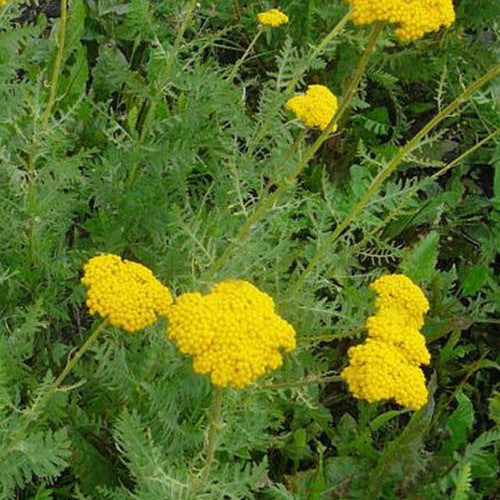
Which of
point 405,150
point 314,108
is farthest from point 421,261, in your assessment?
point 405,150

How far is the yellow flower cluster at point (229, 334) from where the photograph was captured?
1476mm

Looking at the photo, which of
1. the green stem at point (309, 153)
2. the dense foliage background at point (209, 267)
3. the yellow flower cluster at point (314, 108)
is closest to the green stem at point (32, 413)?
the dense foliage background at point (209, 267)

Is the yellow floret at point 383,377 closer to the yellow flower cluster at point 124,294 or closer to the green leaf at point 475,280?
the yellow flower cluster at point 124,294

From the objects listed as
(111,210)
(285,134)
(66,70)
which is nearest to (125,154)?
(111,210)

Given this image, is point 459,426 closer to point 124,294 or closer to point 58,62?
point 124,294

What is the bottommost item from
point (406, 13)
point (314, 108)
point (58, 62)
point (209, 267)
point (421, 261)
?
point (421, 261)

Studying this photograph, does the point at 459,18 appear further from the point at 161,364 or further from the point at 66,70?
the point at 161,364

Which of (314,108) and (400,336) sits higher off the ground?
(314,108)

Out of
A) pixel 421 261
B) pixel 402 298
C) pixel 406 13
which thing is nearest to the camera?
pixel 406 13

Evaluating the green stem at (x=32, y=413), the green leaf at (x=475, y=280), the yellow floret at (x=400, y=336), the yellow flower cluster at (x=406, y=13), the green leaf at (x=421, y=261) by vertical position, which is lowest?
the green leaf at (x=475, y=280)

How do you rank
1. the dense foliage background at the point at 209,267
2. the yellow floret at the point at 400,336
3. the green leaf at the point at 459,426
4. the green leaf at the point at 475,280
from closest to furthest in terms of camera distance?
the yellow floret at the point at 400,336 < the dense foliage background at the point at 209,267 < the green leaf at the point at 459,426 < the green leaf at the point at 475,280

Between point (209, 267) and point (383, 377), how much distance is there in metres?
0.66

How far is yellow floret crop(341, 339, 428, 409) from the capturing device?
169 cm

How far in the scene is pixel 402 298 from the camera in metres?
1.97
